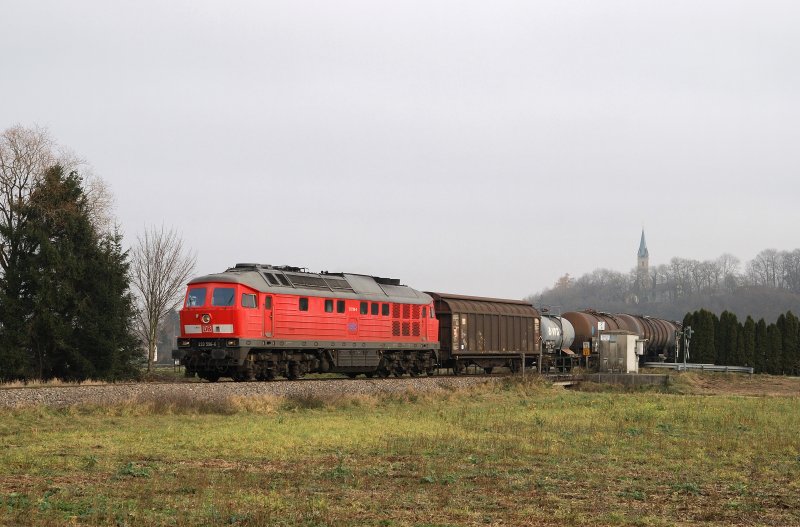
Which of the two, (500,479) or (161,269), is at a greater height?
(161,269)

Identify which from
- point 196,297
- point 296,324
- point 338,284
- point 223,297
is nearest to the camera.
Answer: point 223,297

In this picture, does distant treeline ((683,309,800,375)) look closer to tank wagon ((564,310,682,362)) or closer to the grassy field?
tank wagon ((564,310,682,362))

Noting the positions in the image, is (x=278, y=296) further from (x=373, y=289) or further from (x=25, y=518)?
(x=25, y=518)

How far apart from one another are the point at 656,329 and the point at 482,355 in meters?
26.4

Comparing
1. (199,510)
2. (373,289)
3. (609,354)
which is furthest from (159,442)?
(609,354)

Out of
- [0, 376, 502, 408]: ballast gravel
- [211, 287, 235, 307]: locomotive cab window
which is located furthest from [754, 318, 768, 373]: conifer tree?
[211, 287, 235, 307]: locomotive cab window

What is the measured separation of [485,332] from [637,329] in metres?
21.0

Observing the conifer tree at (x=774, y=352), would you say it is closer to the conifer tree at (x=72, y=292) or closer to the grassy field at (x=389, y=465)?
the grassy field at (x=389, y=465)

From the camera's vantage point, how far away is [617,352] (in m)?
53.8

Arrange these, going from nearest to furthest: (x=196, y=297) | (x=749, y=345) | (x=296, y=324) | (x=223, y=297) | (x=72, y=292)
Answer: (x=223, y=297), (x=196, y=297), (x=296, y=324), (x=72, y=292), (x=749, y=345)

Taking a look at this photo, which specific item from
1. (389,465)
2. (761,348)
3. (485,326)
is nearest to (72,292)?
(485,326)

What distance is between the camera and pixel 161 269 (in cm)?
5994

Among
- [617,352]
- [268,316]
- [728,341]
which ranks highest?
[268,316]

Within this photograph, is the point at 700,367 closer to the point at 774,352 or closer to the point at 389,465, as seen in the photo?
the point at 774,352
